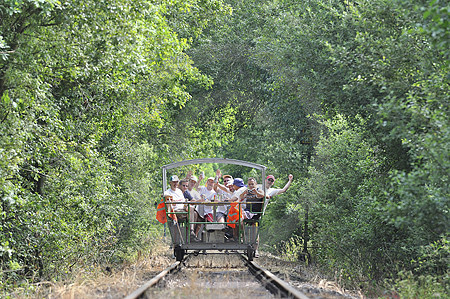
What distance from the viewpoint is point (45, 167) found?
12867mm

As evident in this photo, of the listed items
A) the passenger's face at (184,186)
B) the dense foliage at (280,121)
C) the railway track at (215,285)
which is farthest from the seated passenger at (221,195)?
the dense foliage at (280,121)

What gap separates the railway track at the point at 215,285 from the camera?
25.4 feet

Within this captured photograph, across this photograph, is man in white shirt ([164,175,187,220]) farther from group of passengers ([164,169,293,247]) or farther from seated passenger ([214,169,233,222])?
seated passenger ([214,169,233,222])

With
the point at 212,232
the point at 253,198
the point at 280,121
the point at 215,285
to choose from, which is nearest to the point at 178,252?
the point at 212,232

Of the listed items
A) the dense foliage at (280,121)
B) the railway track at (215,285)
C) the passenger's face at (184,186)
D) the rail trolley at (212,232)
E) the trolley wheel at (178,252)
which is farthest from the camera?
the passenger's face at (184,186)

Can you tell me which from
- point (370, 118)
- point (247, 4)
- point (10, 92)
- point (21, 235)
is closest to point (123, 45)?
point (10, 92)

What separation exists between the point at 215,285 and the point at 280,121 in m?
15.2

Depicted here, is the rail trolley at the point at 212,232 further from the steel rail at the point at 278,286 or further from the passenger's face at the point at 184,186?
the steel rail at the point at 278,286

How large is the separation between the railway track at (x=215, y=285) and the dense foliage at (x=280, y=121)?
2116 mm

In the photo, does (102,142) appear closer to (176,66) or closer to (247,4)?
(176,66)

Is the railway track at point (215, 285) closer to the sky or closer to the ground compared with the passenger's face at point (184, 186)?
closer to the ground

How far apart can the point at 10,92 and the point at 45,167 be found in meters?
2.94

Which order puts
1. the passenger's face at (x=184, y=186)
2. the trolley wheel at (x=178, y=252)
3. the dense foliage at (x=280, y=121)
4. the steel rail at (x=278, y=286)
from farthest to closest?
the passenger's face at (x=184, y=186)
the trolley wheel at (x=178, y=252)
the dense foliage at (x=280, y=121)
the steel rail at (x=278, y=286)

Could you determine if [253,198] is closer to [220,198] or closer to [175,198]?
[220,198]
